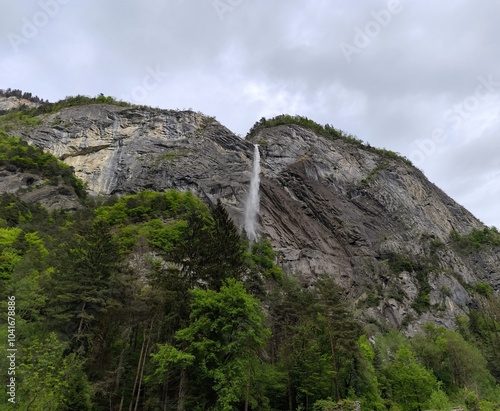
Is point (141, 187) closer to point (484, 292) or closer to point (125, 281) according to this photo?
point (125, 281)

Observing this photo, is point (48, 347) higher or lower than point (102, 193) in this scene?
lower

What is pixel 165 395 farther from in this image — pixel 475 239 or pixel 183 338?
pixel 475 239

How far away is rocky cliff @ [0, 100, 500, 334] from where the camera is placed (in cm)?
5944

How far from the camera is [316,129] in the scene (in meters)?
88.4

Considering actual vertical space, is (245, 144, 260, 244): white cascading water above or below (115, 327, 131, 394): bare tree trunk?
above

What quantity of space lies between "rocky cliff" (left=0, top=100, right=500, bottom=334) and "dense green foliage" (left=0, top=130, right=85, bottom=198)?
20.8ft

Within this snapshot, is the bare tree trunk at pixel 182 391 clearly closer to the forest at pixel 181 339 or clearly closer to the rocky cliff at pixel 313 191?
the forest at pixel 181 339

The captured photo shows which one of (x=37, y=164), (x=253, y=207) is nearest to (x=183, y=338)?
(x=253, y=207)

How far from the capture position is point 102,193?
6675 cm

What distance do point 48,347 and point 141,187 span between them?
51614 millimetres

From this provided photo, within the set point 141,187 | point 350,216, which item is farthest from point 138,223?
point 350,216

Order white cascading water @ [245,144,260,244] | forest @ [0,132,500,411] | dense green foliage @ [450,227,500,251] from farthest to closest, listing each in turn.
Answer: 1. dense green foliage @ [450,227,500,251]
2. white cascading water @ [245,144,260,244]
3. forest @ [0,132,500,411]

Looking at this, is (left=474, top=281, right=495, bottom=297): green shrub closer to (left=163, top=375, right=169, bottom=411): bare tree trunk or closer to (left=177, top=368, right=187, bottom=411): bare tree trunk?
(left=177, top=368, right=187, bottom=411): bare tree trunk

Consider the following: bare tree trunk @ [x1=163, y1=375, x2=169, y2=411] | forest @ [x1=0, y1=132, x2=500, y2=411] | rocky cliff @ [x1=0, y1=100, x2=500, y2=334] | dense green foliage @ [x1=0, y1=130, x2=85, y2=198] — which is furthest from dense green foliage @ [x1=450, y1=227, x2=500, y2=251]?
bare tree trunk @ [x1=163, y1=375, x2=169, y2=411]
